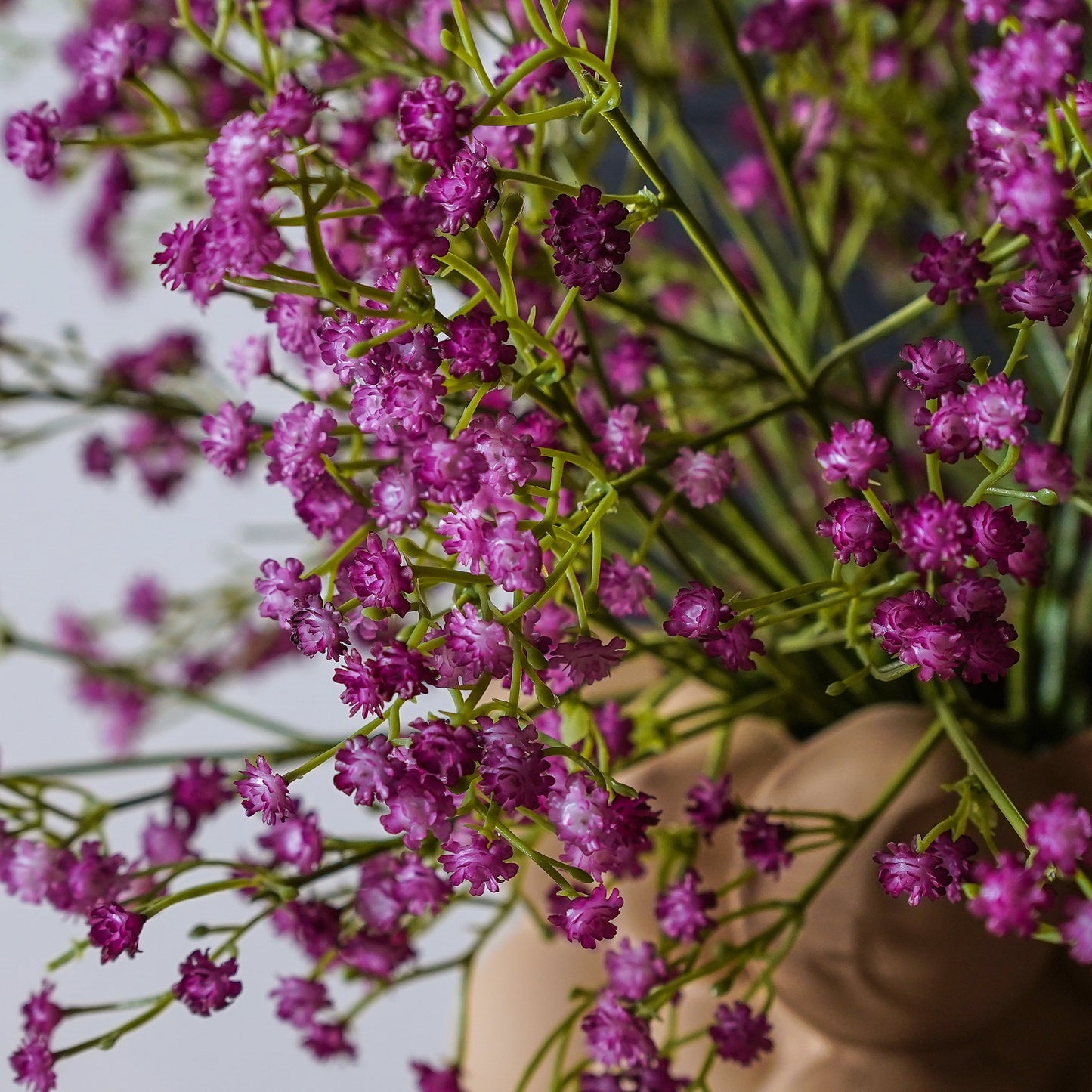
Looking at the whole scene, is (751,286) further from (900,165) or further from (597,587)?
(597,587)

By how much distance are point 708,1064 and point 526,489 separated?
153 mm

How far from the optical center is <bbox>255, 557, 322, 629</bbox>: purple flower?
0.78 ft

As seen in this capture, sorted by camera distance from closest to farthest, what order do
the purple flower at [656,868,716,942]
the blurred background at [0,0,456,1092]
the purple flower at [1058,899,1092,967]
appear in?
the purple flower at [1058,899,1092,967]
the purple flower at [656,868,716,942]
the blurred background at [0,0,456,1092]

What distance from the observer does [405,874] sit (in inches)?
11.2

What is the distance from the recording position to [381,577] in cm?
22

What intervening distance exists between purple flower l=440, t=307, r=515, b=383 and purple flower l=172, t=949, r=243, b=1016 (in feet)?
0.44

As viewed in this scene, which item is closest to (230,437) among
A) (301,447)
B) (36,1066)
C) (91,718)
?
(301,447)

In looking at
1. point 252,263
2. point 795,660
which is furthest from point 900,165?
point 252,263

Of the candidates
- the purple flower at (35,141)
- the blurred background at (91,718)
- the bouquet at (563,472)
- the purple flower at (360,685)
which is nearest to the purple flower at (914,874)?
the bouquet at (563,472)

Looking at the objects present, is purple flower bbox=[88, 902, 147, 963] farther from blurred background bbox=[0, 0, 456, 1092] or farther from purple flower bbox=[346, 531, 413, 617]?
blurred background bbox=[0, 0, 456, 1092]

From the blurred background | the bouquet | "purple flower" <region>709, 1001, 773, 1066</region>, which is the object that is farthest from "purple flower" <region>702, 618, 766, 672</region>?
the blurred background

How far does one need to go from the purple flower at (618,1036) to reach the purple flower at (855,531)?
122 mm

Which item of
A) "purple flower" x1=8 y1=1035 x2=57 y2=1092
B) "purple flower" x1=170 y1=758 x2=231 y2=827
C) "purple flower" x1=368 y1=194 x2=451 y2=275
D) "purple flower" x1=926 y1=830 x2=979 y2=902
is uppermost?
"purple flower" x1=170 y1=758 x2=231 y2=827

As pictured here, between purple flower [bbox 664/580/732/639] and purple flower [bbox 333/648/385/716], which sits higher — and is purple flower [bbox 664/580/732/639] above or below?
below
